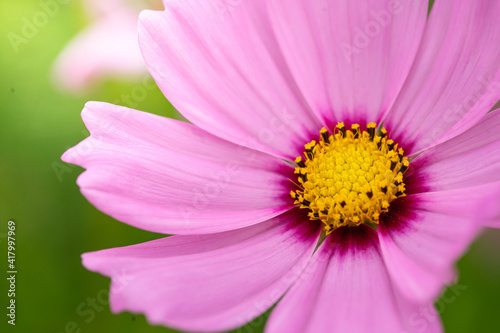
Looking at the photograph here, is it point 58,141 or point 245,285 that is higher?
point 58,141

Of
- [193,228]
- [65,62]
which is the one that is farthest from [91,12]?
[193,228]

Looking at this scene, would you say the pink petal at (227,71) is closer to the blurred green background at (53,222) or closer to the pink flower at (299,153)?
the pink flower at (299,153)

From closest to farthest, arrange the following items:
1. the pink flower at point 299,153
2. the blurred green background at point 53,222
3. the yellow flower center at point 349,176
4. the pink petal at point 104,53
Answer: the pink flower at point 299,153 < the yellow flower center at point 349,176 < the blurred green background at point 53,222 < the pink petal at point 104,53

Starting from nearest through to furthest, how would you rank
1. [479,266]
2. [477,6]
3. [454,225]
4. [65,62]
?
[454,225], [477,6], [479,266], [65,62]

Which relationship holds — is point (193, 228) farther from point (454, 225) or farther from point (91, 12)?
point (91, 12)

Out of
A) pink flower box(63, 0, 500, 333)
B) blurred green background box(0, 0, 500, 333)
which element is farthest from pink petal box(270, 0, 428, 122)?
blurred green background box(0, 0, 500, 333)

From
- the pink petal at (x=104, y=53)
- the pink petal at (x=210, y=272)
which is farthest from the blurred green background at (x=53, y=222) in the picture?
the pink petal at (x=210, y=272)
